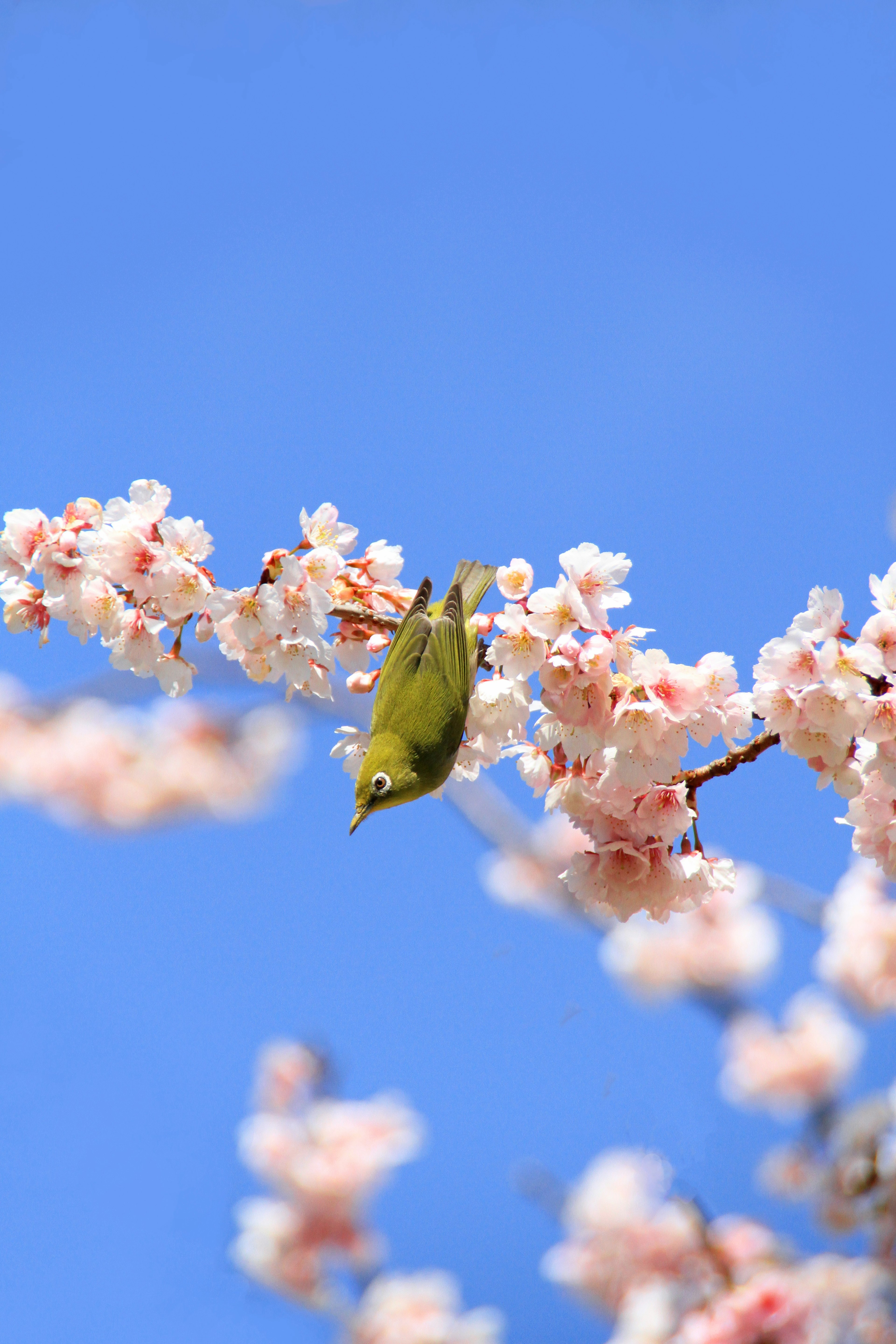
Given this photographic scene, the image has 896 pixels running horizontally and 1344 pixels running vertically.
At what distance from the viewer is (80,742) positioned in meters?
10.2

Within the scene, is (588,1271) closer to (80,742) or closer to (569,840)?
(569,840)

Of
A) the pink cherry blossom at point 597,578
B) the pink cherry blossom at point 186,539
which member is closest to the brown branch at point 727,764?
the pink cherry blossom at point 597,578

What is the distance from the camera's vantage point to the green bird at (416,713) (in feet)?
7.06

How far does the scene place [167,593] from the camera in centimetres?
210

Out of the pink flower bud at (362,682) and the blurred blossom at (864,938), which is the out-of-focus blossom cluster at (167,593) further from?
the blurred blossom at (864,938)

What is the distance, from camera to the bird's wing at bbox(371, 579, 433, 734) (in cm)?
217

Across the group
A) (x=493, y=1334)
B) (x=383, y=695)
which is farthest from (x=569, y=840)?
(x=383, y=695)

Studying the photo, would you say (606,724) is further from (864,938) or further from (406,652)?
(864,938)

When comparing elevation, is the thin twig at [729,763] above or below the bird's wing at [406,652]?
below

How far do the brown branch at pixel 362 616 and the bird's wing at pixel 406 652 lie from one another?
30mm

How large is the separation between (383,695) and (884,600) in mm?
1094

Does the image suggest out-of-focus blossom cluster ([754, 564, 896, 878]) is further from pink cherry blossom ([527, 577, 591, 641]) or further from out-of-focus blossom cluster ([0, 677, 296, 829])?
out-of-focus blossom cluster ([0, 677, 296, 829])

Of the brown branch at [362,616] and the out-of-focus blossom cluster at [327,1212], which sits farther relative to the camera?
the out-of-focus blossom cluster at [327,1212]

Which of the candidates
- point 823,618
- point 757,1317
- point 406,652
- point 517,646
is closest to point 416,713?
point 406,652
